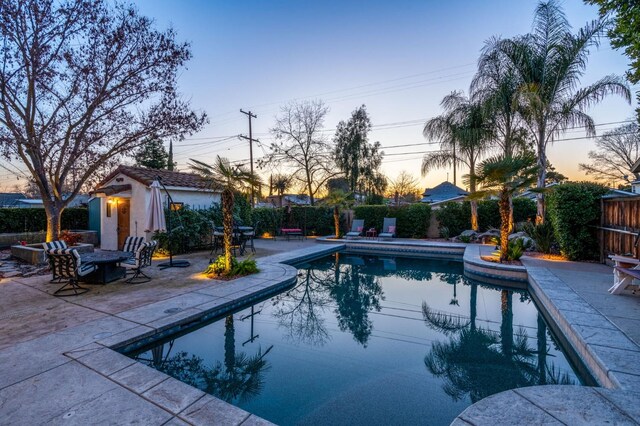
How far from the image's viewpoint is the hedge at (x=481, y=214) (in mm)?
14641

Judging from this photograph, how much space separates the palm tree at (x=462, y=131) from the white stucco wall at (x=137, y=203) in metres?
11.8

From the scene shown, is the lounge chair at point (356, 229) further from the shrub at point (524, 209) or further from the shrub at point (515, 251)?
the shrub at point (515, 251)

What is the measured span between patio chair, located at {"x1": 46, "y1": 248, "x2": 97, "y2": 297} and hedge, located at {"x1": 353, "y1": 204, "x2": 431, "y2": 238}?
1344 centimetres

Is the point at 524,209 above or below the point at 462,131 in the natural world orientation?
below

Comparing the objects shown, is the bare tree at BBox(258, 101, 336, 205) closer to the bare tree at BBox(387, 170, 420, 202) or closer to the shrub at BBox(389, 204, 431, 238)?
the shrub at BBox(389, 204, 431, 238)

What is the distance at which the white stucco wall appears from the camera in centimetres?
1143

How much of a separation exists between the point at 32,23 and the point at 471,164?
56.6 feet

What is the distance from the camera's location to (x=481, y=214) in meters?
15.0

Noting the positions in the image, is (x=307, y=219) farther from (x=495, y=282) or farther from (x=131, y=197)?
(x=495, y=282)

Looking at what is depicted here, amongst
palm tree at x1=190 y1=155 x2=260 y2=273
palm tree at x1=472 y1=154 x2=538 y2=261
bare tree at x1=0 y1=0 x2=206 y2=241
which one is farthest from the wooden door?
palm tree at x1=472 y1=154 x2=538 y2=261

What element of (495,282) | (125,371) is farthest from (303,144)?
(125,371)

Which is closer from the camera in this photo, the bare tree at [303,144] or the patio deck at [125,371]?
the patio deck at [125,371]

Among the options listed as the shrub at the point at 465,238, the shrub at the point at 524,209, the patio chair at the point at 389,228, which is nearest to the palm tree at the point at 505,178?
the shrub at the point at 465,238

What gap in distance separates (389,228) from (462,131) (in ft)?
19.4
